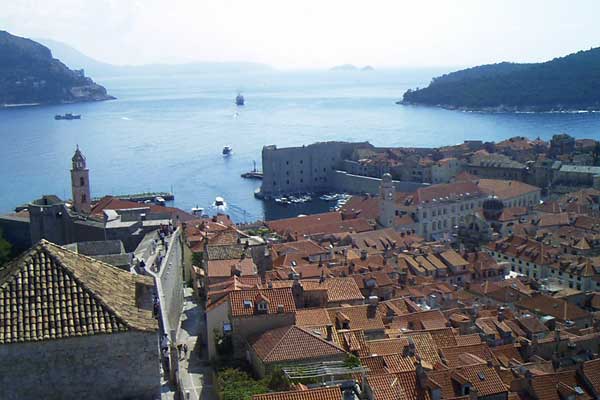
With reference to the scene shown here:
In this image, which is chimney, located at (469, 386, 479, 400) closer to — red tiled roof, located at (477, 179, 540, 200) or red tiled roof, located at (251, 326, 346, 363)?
red tiled roof, located at (251, 326, 346, 363)

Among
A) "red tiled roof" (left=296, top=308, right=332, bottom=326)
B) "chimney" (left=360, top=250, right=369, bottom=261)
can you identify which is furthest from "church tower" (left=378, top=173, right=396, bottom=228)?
"red tiled roof" (left=296, top=308, right=332, bottom=326)

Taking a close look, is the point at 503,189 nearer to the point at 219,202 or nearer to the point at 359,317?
the point at 219,202

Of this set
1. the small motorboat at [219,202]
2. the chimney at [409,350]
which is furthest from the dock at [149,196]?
the chimney at [409,350]

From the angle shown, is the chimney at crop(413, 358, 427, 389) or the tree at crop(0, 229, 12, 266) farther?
the tree at crop(0, 229, 12, 266)

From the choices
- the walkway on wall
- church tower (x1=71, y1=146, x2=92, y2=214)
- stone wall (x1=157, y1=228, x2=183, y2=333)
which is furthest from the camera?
church tower (x1=71, y1=146, x2=92, y2=214)

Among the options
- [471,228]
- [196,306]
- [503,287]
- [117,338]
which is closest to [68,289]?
[117,338]

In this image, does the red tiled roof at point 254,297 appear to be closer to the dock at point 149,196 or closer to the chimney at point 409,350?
the chimney at point 409,350

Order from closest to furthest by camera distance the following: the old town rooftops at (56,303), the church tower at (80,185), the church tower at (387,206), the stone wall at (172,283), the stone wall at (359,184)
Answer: the old town rooftops at (56,303) → the stone wall at (172,283) → the church tower at (80,185) → the church tower at (387,206) → the stone wall at (359,184)
